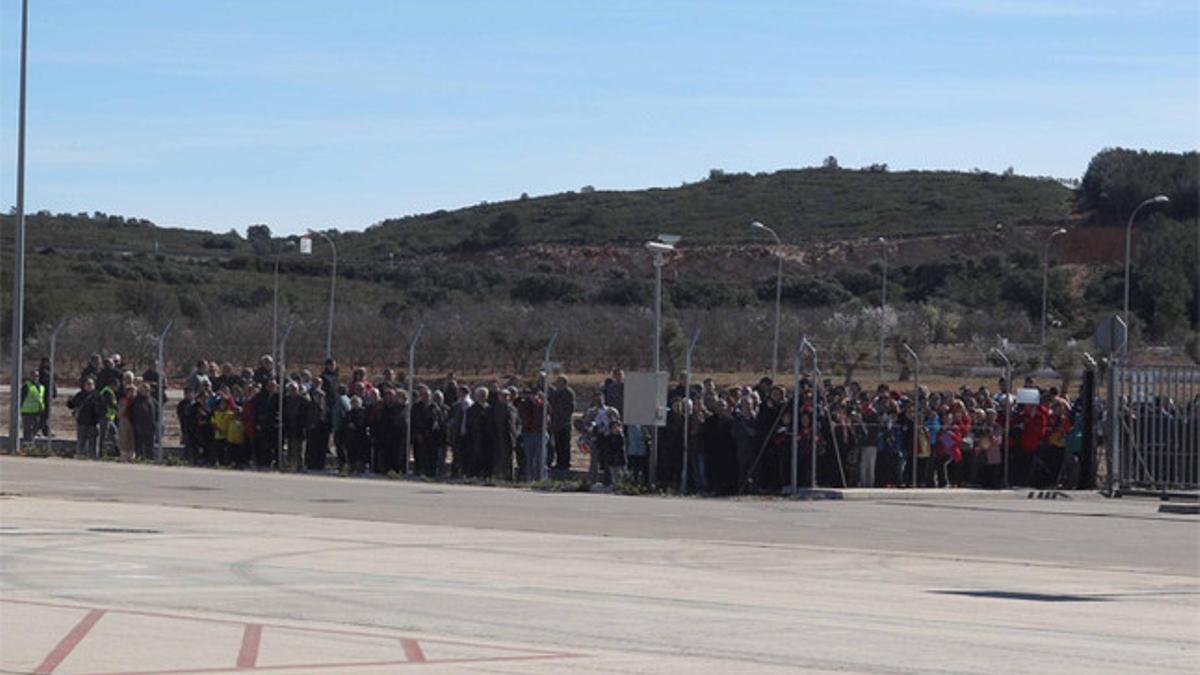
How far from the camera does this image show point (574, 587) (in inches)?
583

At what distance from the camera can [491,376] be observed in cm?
5112

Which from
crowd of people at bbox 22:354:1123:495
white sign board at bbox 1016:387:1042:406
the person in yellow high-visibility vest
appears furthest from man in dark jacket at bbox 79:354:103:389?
white sign board at bbox 1016:387:1042:406

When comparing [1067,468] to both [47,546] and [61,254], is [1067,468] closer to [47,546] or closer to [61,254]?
[47,546]

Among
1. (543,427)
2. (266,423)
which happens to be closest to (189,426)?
(266,423)

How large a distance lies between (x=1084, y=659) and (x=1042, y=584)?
15.4 feet

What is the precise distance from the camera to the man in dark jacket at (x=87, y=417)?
34250 mm

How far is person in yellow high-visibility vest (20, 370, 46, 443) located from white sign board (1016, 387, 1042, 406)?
17.2m

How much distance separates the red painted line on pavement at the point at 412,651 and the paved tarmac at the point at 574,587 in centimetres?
2

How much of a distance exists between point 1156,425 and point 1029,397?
2.96 meters

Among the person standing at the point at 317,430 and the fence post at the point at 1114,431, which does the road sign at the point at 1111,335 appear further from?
the person standing at the point at 317,430

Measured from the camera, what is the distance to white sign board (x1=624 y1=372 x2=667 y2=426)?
2827 centimetres

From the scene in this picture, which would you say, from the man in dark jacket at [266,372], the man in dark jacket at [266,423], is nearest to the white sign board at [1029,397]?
the man in dark jacket at [266,423]

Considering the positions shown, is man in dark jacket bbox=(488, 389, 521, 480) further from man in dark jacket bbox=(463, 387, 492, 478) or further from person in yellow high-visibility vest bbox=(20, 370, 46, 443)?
person in yellow high-visibility vest bbox=(20, 370, 46, 443)

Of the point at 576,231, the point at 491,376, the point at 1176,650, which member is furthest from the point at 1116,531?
the point at 576,231
